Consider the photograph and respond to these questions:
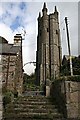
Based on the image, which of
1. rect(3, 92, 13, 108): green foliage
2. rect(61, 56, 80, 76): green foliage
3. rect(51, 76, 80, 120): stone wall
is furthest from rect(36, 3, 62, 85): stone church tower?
rect(51, 76, 80, 120): stone wall

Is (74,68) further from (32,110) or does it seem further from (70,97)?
(32,110)

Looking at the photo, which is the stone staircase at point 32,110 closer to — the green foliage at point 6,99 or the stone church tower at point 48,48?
the green foliage at point 6,99

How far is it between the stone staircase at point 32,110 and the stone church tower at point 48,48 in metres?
45.7

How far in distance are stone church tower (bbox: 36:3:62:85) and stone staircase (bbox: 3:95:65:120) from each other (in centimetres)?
4571

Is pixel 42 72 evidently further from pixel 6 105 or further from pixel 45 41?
pixel 6 105

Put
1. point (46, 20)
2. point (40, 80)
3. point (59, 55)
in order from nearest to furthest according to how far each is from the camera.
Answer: point (40, 80)
point (59, 55)
point (46, 20)

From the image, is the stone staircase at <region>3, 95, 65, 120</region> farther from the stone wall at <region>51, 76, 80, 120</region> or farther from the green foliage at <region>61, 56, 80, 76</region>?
the green foliage at <region>61, 56, 80, 76</region>

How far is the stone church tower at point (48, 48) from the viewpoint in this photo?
2618 inches

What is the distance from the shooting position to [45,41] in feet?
232

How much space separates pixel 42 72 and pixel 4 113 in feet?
167

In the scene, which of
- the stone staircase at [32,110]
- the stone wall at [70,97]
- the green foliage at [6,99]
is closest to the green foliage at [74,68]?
the stone staircase at [32,110]

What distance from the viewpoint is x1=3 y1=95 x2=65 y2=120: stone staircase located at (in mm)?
15027

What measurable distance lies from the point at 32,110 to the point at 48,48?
180 ft

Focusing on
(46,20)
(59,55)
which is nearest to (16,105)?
(59,55)
